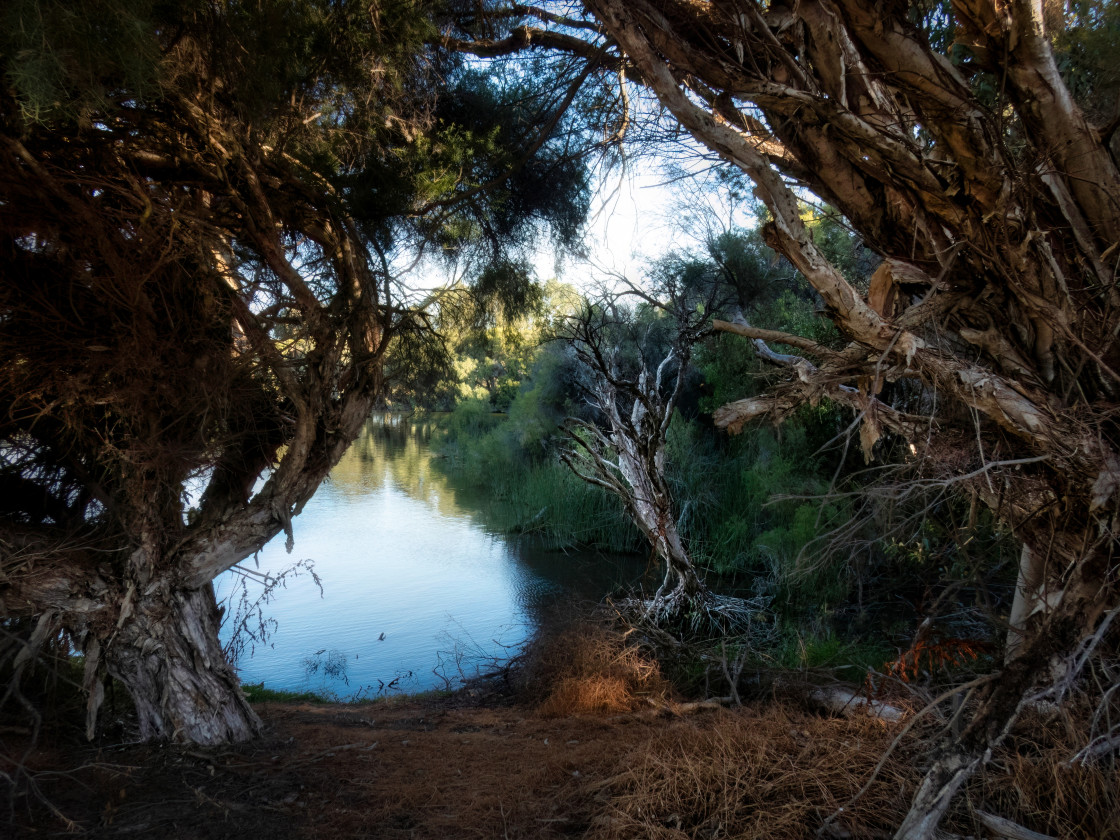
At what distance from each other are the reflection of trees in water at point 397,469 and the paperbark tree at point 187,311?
294 inches

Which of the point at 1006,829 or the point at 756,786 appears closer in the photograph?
the point at 1006,829

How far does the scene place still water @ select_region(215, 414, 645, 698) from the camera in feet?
28.2

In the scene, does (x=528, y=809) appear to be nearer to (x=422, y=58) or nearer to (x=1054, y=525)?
(x=1054, y=525)

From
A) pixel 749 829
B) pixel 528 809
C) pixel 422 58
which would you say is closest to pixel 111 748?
pixel 528 809

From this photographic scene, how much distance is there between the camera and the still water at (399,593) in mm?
8586

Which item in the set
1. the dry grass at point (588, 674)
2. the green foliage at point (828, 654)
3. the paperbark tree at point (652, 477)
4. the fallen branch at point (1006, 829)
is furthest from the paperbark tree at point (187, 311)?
the green foliage at point (828, 654)

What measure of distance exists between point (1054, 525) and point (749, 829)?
72.5 inches

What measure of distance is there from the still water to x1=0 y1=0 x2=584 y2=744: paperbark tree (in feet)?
5.22

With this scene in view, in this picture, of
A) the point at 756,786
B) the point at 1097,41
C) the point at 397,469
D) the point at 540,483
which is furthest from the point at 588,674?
the point at 397,469

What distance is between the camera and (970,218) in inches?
131

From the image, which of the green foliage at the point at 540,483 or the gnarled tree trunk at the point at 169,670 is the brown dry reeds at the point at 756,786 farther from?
the green foliage at the point at 540,483

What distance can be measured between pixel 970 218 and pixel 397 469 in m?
21.2

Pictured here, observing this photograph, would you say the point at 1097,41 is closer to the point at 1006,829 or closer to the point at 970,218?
the point at 970,218

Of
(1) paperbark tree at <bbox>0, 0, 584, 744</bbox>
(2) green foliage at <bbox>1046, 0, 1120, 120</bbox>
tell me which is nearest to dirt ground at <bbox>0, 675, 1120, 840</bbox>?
(1) paperbark tree at <bbox>0, 0, 584, 744</bbox>
